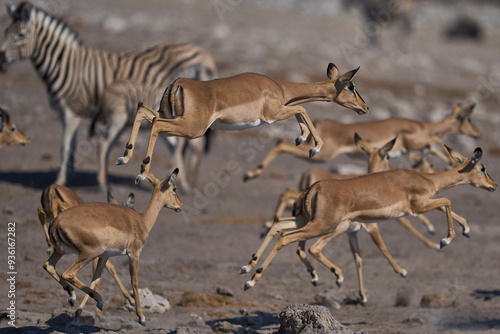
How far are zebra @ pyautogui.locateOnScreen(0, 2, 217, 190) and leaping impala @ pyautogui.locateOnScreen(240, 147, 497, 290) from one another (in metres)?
6.06

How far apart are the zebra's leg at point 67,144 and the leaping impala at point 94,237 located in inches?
250

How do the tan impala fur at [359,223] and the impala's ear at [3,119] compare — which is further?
the impala's ear at [3,119]

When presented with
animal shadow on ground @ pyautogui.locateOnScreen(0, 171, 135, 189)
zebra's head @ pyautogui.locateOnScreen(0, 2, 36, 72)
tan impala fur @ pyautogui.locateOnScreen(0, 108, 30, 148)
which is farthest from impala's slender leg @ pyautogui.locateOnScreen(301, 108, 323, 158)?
zebra's head @ pyautogui.locateOnScreen(0, 2, 36, 72)

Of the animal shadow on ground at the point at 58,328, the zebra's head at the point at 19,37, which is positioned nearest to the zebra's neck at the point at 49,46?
the zebra's head at the point at 19,37

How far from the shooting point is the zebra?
14156mm

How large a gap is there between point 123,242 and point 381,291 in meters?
4.24

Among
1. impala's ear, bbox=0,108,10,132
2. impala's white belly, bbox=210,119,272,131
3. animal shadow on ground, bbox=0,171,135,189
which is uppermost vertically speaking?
impala's white belly, bbox=210,119,272,131

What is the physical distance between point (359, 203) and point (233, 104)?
1594 millimetres

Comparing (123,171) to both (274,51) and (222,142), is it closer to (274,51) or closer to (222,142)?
(222,142)

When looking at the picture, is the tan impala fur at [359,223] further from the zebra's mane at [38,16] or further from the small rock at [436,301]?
the zebra's mane at [38,16]

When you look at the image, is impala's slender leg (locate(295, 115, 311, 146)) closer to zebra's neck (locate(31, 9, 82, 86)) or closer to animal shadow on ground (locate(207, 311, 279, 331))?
animal shadow on ground (locate(207, 311, 279, 331))

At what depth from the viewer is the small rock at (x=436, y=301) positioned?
10.1 m

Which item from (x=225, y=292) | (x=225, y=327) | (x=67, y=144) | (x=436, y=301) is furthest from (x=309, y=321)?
(x=67, y=144)

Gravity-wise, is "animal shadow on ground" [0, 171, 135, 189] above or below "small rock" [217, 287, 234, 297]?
below
